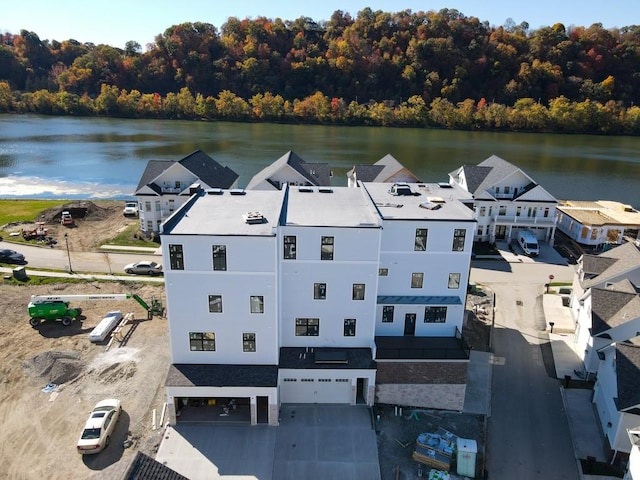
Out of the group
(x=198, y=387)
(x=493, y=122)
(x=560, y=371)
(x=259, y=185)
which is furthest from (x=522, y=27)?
(x=198, y=387)

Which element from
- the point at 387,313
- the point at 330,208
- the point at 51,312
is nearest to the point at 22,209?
the point at 51,312

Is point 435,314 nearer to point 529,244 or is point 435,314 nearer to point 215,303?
point 215,303

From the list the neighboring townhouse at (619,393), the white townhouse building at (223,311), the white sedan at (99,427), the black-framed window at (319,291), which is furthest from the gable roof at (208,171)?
the neighboring townhouse at (619,393)

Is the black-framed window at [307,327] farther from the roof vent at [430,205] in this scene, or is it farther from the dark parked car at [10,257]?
the dark parked car at [10,257]

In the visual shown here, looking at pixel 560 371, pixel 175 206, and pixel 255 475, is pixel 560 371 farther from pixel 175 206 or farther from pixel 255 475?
pixel 175 206

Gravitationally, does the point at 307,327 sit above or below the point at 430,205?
below
